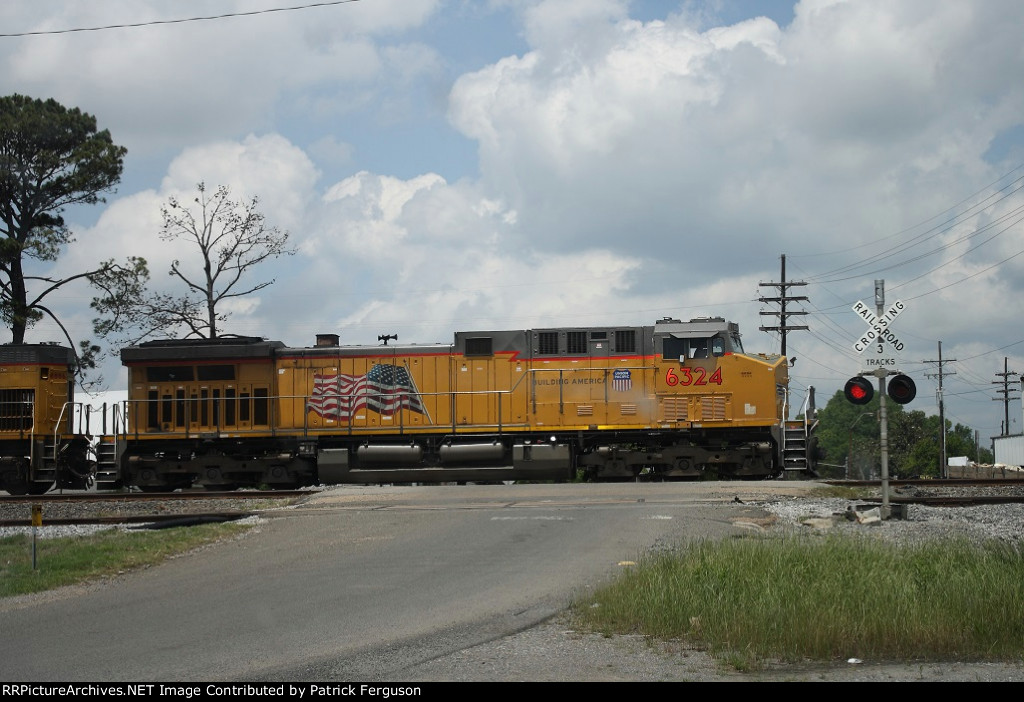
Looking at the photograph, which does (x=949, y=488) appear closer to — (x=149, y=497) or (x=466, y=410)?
(x=466, y=410)

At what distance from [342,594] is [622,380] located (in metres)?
14.7

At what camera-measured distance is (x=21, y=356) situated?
2542 cm

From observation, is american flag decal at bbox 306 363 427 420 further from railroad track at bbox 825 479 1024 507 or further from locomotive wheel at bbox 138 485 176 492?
railroad track at bbox 825 479 1024 507

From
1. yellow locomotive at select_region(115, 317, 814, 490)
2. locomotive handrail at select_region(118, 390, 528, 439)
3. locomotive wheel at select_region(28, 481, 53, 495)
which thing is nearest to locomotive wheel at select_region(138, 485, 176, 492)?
yellow locomotive at select_region(115, 317, 814, 490)

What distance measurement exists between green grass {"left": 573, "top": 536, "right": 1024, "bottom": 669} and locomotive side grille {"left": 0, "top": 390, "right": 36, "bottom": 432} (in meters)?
20.0

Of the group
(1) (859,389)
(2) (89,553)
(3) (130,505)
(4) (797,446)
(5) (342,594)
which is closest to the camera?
(5) (342,594)

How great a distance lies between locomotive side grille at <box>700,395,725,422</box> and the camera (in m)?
23.5

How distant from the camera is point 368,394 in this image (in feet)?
80.4

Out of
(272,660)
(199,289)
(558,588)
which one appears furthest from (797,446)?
(199,289)

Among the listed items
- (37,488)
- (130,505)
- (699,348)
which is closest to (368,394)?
(130,505)

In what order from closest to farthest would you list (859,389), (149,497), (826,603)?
(826,603) → (859,389) → (149,497)

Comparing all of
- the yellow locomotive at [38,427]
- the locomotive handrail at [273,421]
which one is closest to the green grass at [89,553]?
the locomotive handrail at [273,421]

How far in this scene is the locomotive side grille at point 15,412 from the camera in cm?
2481

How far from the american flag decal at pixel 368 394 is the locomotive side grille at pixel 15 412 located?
709cm
